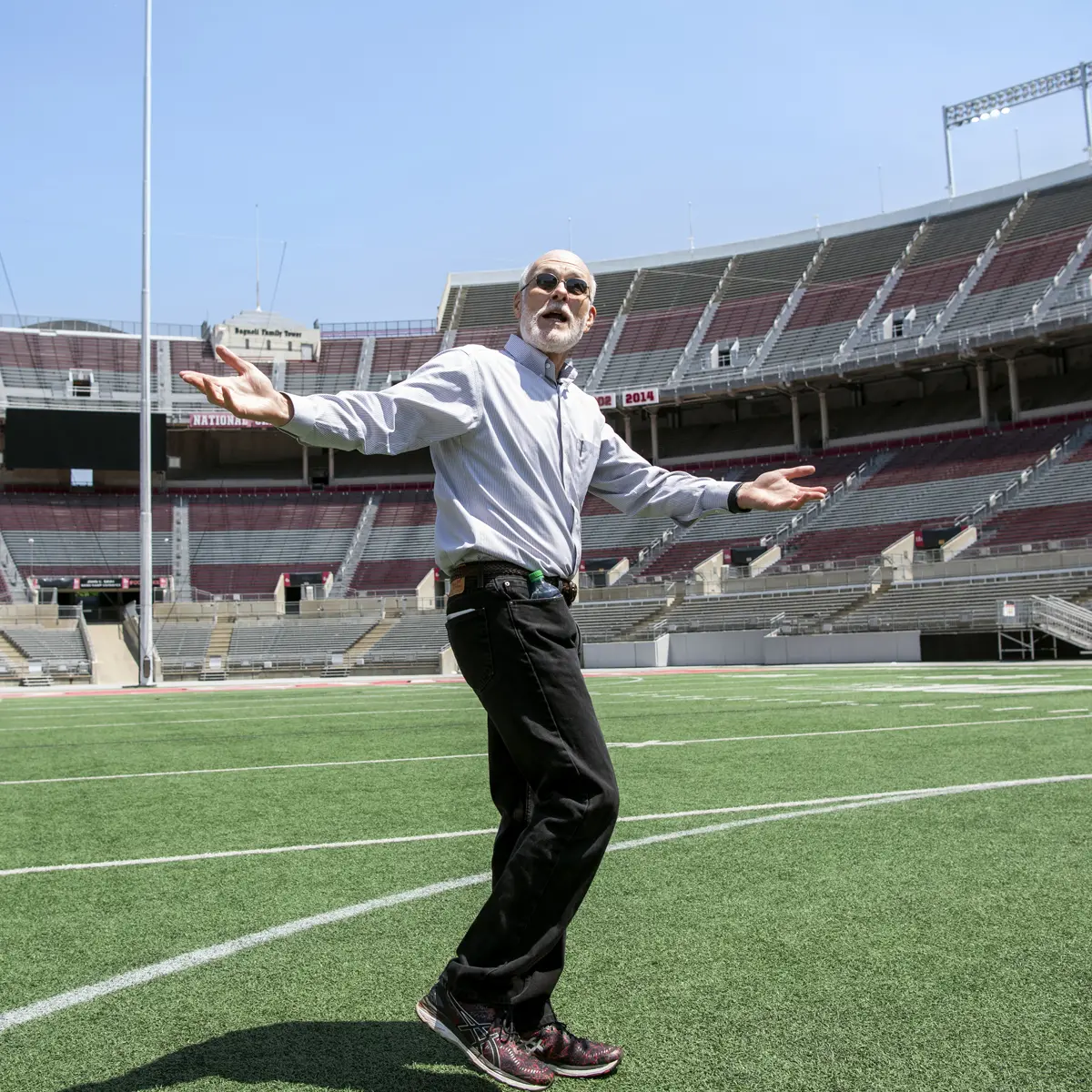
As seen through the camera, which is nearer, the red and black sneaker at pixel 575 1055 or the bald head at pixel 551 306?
the red and black sneaker at pixel 575 1055

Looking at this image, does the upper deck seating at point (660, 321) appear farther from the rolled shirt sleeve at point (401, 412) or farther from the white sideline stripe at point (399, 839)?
the rolled shirt sleeve at point (401, 412)

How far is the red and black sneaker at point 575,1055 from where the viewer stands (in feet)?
8.83

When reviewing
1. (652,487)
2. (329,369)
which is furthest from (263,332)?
(652,487)

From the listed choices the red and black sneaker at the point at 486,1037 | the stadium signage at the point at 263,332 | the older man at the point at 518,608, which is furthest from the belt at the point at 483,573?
the stadium signage at the point at 263,332

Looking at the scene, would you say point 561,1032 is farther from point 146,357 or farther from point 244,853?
point 146,357

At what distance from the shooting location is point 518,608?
3.10 meters

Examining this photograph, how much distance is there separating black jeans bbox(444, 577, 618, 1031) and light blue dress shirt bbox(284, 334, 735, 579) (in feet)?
0.53

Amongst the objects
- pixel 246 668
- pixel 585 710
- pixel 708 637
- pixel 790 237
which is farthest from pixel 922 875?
pixel 790 237

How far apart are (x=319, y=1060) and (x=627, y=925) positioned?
4.43 feet

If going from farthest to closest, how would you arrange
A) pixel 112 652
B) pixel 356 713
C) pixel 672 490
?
pixel 112 652, pixel 356 713, pixel 672 490

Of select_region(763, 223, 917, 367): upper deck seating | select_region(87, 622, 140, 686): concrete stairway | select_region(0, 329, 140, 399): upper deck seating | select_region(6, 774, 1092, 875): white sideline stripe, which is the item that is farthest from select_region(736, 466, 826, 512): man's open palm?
select_region(0, 329, 140, 399): upper deck seating

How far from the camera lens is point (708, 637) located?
1617 inches

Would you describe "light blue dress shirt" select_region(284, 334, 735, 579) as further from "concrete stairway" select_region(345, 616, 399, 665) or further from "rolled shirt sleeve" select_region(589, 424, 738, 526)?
"concrete stairway" select_region(345, 616, 399, 665)

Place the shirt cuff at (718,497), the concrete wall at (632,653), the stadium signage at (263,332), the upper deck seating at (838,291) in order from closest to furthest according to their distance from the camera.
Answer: the shirt cuff at (718,497), the concrete wall at (632,653), the upper deck seating at (838,291), the stadium signage at (263,332)
